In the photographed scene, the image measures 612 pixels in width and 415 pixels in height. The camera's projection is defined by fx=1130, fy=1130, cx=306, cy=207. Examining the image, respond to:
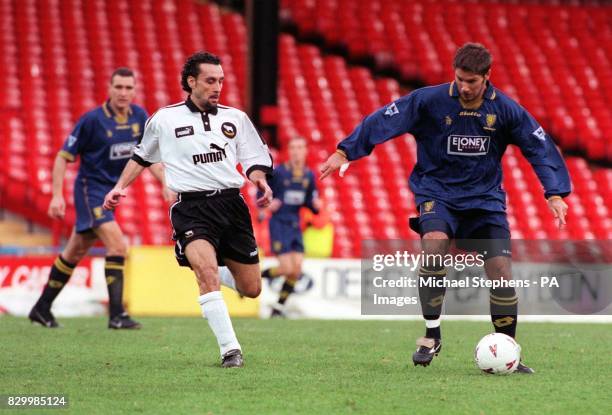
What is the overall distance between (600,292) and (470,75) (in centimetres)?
772

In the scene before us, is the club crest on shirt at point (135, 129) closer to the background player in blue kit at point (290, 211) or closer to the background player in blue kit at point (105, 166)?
the background player in blue kit at point (105, 166)

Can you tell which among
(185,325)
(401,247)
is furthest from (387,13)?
(185,325)

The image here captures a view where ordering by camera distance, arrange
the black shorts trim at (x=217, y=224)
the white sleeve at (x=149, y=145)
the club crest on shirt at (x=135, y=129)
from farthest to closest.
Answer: the club crest on shirt at (x=135, y=129)
the white sleeve at (x=149, y=145)
the black shorts trim at (x=217, y=224)

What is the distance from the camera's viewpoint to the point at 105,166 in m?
10.3

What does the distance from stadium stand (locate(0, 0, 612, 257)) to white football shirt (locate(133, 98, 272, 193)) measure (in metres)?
8.03

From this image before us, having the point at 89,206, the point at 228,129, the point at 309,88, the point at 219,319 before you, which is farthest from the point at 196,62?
the point at 309,88

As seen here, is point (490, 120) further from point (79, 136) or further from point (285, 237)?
point (285, 237)

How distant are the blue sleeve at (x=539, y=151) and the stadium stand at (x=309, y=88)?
28.5 ft

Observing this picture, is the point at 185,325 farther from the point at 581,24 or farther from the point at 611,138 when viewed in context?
the point at 581,24

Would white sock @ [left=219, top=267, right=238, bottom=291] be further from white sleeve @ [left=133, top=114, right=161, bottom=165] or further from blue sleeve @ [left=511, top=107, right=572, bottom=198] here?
blue sleeve @ [left=511, top=107, right=572, bottom=198]

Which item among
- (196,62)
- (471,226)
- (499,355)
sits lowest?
(499,355)

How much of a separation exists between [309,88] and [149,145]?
1324 centimetres

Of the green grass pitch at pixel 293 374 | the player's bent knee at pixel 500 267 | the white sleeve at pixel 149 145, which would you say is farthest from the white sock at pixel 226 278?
the player's bent knee at pixel 500 267

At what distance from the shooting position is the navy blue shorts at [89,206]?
1014cm
